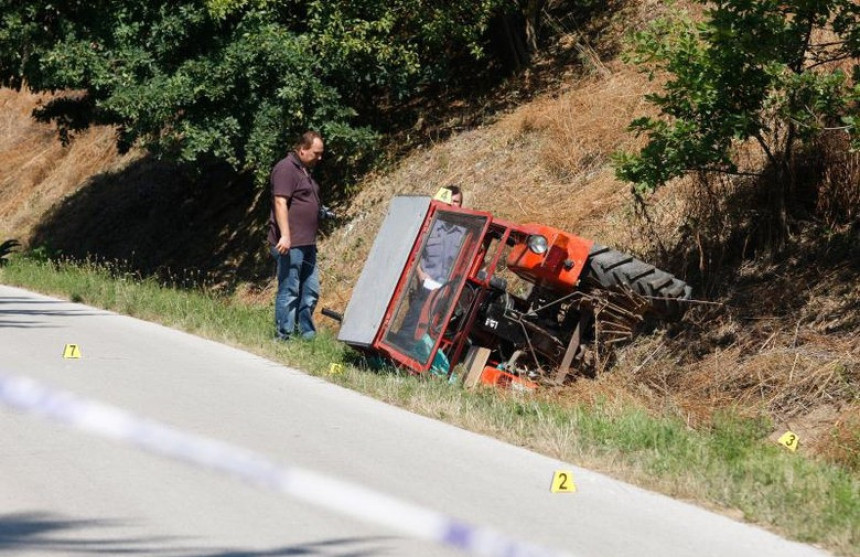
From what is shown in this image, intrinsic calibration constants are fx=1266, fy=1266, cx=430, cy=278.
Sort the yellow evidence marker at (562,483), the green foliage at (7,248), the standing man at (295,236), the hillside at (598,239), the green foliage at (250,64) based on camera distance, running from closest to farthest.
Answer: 1. the yellow evidence marker at (562,483)
2. the hillside at (598,239)
3. the standing man at (295,236)
4. the green foliage at (250,64)
5. the green foliage at (7,248)

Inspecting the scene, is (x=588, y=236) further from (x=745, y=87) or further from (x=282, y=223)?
(x=282, y=223)

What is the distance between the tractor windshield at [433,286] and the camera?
10.7 metres

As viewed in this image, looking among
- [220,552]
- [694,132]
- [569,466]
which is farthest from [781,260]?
[220,552]

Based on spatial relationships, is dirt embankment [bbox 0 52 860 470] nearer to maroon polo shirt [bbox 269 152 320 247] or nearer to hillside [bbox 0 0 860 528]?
hillside [bbox 0 0 860 528]

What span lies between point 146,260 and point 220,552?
19841 millimetres

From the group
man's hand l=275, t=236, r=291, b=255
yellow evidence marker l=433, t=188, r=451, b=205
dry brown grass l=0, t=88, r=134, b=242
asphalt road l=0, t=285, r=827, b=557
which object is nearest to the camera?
asphalt road l=0, t=285, r=827, b=557

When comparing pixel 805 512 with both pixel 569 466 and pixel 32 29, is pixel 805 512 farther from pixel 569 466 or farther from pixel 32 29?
pixel 32 29

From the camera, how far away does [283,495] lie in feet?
20.9

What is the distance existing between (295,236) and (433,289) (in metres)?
2.39

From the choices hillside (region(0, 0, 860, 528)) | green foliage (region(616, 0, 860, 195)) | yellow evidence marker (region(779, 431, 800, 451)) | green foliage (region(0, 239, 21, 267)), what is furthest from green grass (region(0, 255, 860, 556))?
green foliage (region(0, 239, 21, 267))

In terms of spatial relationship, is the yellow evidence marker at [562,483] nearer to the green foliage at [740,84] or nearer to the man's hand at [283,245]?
the green foliage at [740,84]

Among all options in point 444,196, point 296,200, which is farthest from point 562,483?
point 296,200

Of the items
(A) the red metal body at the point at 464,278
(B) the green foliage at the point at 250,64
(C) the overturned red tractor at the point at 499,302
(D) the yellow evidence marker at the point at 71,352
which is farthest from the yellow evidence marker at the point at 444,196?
(B) the green foliage at the point at 250,64

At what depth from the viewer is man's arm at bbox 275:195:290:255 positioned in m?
12.6
